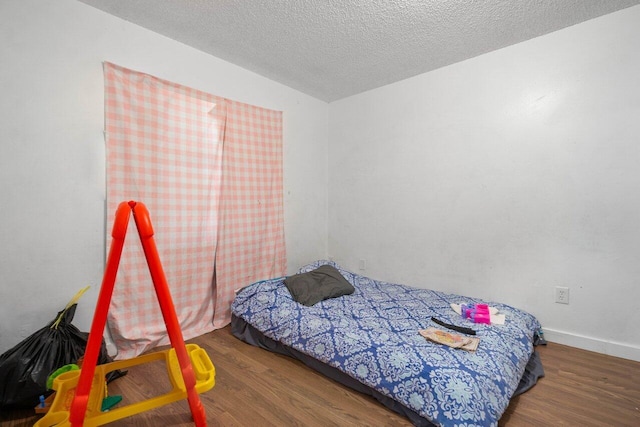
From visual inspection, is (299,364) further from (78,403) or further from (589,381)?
(589,381)

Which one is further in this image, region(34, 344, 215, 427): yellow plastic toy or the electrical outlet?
the electrical outlet

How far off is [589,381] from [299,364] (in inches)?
68.7

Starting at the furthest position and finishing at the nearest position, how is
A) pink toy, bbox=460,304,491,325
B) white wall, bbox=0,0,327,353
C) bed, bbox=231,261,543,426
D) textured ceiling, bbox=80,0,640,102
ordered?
1. pink toy, bbox=460,304,491,325
2. textured ceiling, bbox=80,0,640,102
3. white wall, bbox=0,0,327,353
4. bed, bbox=231,261,543,426

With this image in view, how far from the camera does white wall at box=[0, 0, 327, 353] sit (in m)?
1.69

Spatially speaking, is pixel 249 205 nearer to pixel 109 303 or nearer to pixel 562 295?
pixel 109 303

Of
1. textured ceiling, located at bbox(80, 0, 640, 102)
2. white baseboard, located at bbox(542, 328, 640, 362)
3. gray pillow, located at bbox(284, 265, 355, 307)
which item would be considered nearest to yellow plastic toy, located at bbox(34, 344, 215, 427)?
gray pillow, located at bbox(284, 265, 355, 307)

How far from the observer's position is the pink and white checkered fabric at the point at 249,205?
264cm

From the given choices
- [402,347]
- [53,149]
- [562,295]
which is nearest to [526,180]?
[562,295]

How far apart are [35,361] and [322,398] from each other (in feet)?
4.78

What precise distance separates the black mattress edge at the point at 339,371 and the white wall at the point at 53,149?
1.04 m

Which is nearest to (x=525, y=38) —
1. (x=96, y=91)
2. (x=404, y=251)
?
(x=404, y=251)

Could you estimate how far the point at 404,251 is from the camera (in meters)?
3.06

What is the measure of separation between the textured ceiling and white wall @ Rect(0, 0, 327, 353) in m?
0.25

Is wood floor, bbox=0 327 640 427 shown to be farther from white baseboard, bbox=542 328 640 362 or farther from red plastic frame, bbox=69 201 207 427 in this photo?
red plastic frame, bbox=69 201 207 427
